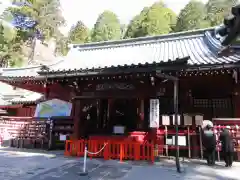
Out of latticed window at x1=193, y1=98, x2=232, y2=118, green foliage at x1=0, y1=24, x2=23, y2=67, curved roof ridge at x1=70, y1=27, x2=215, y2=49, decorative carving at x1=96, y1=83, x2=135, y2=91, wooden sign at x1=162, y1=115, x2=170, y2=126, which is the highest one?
green foliage at x1=0, y1=24, x2=23, y2=67

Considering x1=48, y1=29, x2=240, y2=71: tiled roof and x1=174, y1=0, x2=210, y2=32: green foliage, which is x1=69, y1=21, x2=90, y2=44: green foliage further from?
x1=48, y1=29, x2=240, y2=71: tiled roof

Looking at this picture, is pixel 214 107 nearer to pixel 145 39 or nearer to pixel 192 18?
pixel 145 39

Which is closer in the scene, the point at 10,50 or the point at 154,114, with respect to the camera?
the point at 154,114

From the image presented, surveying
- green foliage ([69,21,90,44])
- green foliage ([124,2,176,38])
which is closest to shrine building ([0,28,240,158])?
green foliage ([124,2,176,38])

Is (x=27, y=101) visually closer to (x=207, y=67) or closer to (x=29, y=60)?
(x=207, y=67)

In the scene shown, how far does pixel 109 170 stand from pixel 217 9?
138 ft

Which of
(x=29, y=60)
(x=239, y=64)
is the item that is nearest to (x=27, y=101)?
(x=239, y=64)

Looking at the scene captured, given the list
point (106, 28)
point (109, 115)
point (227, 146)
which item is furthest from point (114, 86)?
point (106, 28)

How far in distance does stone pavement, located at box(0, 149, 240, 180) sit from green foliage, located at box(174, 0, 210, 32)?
107 feet

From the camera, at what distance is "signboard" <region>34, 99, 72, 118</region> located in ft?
41.8

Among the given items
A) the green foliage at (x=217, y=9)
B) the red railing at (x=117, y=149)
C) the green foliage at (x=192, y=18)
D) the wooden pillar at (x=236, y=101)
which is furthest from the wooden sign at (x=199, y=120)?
the green foliage at (x=217, y=9)

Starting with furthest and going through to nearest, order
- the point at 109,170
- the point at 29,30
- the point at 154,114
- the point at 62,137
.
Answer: the point at 29,30 < the point at 62,137 < the point at 154,114 < the point at 109,170

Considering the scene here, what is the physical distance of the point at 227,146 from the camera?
7.33 m

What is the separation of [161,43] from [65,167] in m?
10.6
